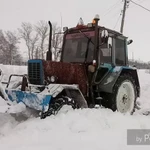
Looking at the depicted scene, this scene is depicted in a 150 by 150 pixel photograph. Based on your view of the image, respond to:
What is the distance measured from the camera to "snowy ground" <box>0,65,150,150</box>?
421cm

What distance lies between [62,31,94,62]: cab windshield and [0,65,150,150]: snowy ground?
4.92ft

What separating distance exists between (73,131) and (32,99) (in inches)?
48.0

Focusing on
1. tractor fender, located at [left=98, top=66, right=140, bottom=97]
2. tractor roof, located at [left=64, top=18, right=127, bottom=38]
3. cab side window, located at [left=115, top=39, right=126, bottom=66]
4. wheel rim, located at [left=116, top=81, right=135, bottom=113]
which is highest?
tractor roof, located at [left=64, top=18, right=127, bottom=38]

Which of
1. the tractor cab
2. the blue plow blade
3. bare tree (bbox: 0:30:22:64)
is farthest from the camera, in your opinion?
bare tree (bbox: 0:30:22:64)

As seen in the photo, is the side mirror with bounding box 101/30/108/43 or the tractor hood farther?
the side mirror with bounding box 101/30/108/43

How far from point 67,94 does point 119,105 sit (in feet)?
5.35

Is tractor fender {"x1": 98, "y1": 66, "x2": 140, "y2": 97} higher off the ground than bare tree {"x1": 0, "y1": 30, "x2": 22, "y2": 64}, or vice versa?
bare tree {"x1": 0, "y1": 30, "x2": 22, "y2": 64}

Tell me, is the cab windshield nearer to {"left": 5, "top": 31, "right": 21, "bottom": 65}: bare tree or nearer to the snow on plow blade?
the snow on plow blade

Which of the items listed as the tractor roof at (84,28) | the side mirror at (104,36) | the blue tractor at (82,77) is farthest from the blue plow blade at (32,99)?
the tractor roof at (84,28)

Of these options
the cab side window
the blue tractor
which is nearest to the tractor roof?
the blue tractor

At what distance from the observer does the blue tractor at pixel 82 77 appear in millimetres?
5531

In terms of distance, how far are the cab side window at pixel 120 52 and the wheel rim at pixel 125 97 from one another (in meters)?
0.64

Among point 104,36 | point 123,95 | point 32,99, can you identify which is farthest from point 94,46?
point 32,99

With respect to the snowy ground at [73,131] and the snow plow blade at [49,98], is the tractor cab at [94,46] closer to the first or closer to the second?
the snow plow blade at [49,98]
